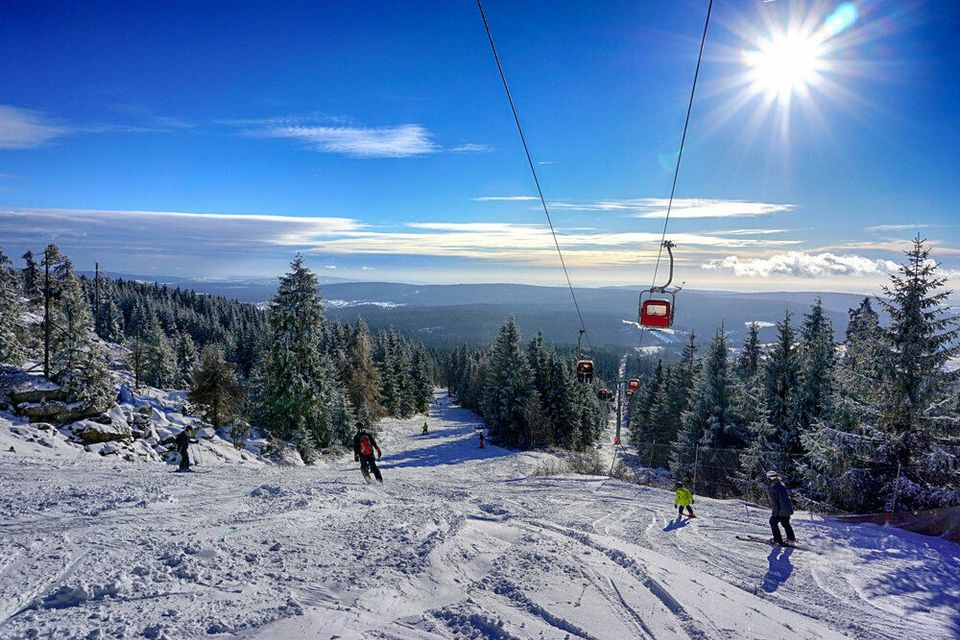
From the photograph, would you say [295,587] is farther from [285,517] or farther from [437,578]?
[285,517]

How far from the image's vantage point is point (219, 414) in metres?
29.8

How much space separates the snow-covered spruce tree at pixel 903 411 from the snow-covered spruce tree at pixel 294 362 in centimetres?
2456

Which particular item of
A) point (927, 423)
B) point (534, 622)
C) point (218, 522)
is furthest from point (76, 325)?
point (927, 423)

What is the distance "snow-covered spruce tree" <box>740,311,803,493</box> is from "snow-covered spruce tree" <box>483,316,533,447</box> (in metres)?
17.5

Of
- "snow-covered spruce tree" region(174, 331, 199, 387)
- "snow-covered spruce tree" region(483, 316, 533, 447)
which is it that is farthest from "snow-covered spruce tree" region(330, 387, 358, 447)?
"snow-covered spruce tree" region(174, 331, 199, 387)

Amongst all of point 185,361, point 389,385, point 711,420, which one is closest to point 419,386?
point 389,385

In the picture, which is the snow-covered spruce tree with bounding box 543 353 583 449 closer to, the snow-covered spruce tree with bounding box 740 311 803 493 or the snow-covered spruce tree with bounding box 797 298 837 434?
the snow-covered spruce tree with bounding box 740 311 803 493

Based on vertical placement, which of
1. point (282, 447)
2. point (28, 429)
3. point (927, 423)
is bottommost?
point (282, 447)

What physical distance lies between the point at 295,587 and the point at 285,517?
3.12 m

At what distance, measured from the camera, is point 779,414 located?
25984 millimetres

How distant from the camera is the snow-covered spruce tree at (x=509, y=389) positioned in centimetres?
4006

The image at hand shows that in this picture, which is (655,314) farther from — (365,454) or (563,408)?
(563,408)

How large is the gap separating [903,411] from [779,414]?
10.6 m

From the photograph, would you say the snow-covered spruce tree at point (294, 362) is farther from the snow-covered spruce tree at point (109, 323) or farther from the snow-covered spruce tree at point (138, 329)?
the snow-covered spruce tree at point (109, 323)
